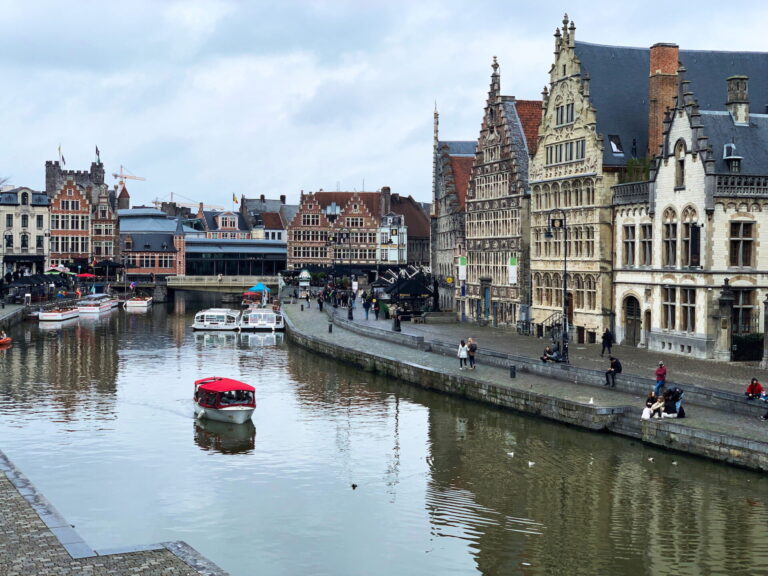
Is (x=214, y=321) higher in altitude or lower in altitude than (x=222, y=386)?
higher

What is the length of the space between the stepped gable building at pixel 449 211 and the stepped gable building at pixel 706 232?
88.3 ft

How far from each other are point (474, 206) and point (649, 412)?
3933 centimetres

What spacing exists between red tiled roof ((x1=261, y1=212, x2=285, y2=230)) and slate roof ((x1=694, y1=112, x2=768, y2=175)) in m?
102

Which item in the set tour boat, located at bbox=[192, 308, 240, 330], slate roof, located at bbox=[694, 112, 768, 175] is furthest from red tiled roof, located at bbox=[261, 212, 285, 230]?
slate roof, located at bbox=[694, 112, 768, 175]

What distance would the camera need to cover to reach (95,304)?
96.1m

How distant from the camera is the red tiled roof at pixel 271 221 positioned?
145 metres

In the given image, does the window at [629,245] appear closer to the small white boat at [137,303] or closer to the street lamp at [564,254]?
the street lamp at [564,254]

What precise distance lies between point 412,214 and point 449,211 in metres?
48.1

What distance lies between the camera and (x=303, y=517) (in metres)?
25.1

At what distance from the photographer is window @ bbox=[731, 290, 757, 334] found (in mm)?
45188

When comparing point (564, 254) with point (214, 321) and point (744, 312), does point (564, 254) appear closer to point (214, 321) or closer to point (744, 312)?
point (744, 312)

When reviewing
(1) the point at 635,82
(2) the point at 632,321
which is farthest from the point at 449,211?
(2) the point at 632,321

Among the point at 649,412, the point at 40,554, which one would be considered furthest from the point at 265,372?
the point at 40,554

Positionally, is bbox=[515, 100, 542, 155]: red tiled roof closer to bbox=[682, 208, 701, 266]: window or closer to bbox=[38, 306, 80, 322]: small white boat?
bbox=[682, 208, 701, 266]: window
